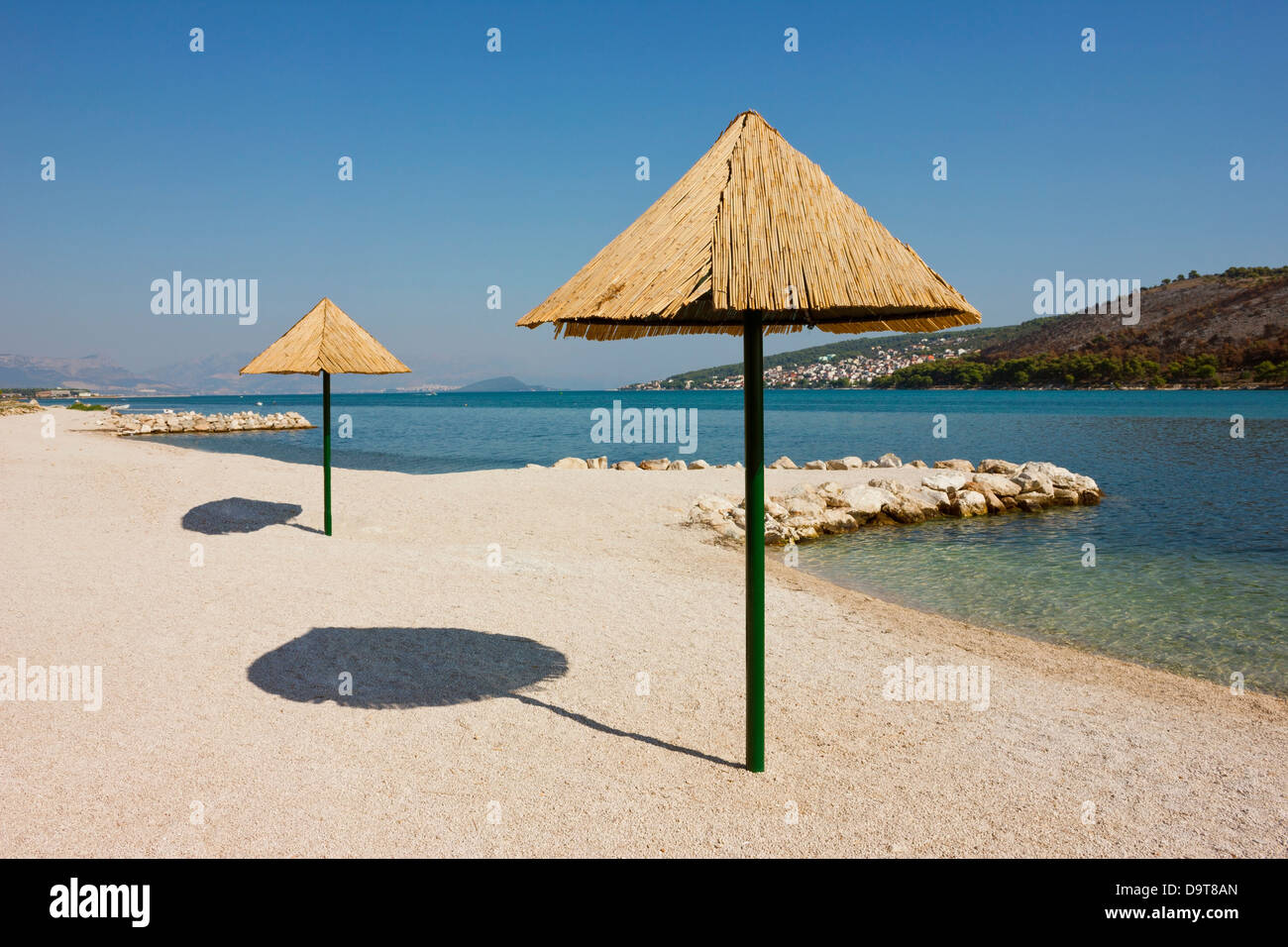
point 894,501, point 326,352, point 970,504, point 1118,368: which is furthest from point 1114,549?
point 1118,368

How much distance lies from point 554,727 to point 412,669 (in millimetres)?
1613

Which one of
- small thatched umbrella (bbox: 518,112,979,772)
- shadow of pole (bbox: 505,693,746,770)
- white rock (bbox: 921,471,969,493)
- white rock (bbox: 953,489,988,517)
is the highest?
small thatched umbrella (bbox: 518,112,979,772)

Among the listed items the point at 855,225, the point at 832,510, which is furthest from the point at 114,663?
the point at 832,510

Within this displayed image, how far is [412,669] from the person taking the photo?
6.04m

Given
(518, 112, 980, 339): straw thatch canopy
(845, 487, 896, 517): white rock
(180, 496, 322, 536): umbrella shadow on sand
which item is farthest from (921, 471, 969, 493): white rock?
(518, 112, 980, 339): straw thatch canopy

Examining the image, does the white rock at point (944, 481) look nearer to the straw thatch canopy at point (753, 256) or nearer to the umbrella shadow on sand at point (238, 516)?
the umbrella shadow on sand at point (238, 516)

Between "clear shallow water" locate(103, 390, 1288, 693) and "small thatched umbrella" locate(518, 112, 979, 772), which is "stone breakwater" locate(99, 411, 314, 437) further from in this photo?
"small thatched umbrella" locate(518, 112, 979, 772)

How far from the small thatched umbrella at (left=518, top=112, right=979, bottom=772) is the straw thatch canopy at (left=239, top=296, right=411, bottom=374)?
6.93 metres

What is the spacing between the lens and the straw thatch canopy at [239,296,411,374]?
404 inches

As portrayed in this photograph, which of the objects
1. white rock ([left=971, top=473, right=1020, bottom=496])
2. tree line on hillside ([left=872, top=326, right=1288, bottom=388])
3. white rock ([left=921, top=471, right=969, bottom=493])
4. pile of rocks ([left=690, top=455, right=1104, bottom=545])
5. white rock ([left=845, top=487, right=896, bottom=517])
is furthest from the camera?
tree line on hillside ([left=872, top=326, right=1288, bottom=388])

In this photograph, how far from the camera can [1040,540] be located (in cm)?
1318

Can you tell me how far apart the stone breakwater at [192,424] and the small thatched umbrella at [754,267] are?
141ft

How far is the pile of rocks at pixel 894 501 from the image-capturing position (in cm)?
1365
